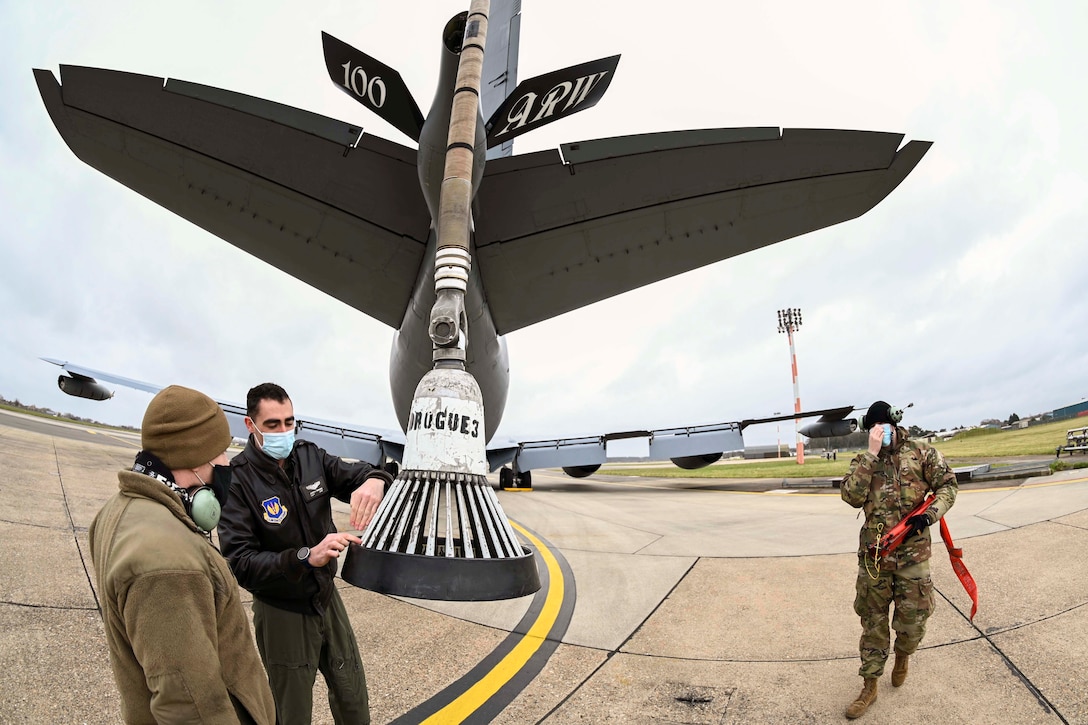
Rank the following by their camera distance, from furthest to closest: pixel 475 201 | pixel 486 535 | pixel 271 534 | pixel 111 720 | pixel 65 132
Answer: pixel 475 201 → pixel 65 132 → pixel 486 535 → pixel 111 720 → pixel 271 534

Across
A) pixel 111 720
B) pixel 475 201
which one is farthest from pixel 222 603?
pixel 475 201

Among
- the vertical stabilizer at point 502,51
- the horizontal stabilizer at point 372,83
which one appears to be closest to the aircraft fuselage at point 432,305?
the horizontal stabilizer at point 372,83

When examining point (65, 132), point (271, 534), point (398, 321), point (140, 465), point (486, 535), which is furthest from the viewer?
point (398, 321)

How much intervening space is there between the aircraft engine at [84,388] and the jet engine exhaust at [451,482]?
11.3m

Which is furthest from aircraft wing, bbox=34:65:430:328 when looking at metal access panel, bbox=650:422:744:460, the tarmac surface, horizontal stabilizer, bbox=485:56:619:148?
metal access panel, bbox=650:422:744:460

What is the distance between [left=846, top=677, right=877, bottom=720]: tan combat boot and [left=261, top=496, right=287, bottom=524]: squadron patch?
317cm

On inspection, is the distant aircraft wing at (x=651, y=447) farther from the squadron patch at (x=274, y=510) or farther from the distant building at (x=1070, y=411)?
the distant building at (x=1070, y=411)

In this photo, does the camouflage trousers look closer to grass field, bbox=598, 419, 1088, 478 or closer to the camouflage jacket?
the camouflage jacket

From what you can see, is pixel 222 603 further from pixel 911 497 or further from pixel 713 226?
pixel 713 226

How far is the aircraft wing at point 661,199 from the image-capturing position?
5.06 meters

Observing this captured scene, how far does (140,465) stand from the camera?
64.2 inches

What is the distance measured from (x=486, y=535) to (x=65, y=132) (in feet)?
19.2

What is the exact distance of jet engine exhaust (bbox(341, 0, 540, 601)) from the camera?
2.75 meters

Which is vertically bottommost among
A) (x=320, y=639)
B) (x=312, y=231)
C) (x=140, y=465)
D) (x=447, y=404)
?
(x=320, y=639)
